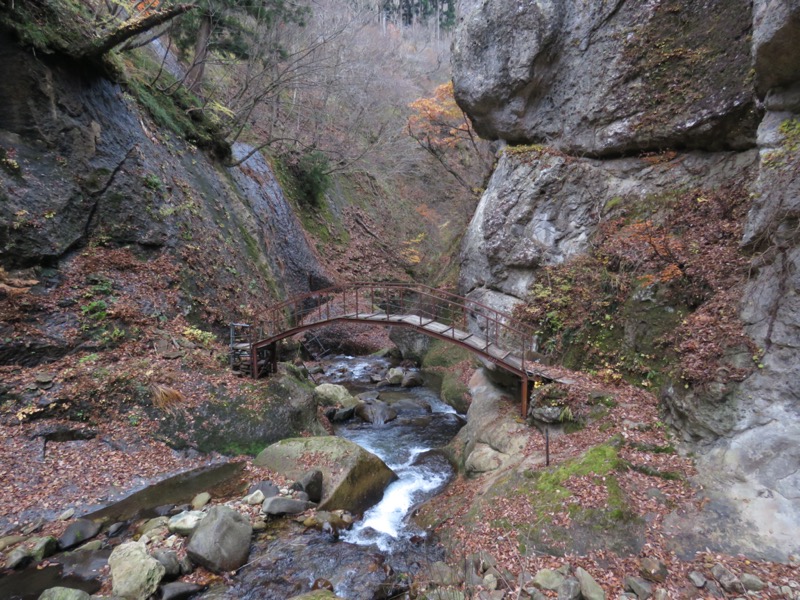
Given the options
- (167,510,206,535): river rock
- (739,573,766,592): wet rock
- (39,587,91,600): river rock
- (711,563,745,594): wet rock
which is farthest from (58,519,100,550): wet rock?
(739,573,766,592): wet rock

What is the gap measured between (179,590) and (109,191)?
9.90 m

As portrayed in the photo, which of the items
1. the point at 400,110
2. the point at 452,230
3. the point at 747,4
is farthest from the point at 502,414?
the point at 400,110

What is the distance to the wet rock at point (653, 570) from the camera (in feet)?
14.9

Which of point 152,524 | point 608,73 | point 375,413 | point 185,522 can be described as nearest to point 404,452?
point 375,413

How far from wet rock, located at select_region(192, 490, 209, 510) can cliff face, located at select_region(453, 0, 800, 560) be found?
7.44 metres

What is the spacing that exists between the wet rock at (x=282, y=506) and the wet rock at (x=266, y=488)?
27 cm

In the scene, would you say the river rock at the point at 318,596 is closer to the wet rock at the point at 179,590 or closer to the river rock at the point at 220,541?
the river rock at the point at 220,541

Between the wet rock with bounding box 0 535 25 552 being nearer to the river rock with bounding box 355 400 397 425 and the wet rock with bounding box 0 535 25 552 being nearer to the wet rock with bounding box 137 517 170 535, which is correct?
the wet rock with bounding box 137 517 170 535

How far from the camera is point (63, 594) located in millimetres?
4719

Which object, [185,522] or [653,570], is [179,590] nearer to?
[185,522]

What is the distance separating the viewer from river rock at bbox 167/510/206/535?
618 cm

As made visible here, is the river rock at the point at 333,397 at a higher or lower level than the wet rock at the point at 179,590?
lower

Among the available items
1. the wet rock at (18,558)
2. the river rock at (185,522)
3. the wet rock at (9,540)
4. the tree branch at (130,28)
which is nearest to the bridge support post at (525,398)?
the river rock at (185,522)

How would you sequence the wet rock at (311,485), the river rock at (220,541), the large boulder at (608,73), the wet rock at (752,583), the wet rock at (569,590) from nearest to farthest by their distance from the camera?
the wet rock at (752,583) → the wet rock at (569,590) → the river rock at (220,541) → the wet rock at (311,485) → the large boulder at (608,73)
